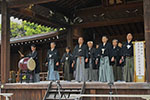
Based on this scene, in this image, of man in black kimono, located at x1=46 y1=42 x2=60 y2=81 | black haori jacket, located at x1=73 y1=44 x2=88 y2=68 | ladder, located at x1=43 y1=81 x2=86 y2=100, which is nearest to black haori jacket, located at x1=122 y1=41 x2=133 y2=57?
black haori jacket, located at x1=73 y1=44 x2=88 y2=68

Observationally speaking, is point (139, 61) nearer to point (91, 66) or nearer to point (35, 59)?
point (91, 66)

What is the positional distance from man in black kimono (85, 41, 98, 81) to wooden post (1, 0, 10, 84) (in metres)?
2.73

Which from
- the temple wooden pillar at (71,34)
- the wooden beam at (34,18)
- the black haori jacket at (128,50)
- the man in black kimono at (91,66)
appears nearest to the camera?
the black haori jacket at (128,50)

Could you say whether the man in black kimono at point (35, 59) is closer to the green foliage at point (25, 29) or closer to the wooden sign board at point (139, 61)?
the wooden sign board at point (139, 61)

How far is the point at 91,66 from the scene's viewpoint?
8.71 metres

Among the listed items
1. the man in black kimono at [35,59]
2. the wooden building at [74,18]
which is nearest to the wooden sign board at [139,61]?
the wooden building at [74,18]

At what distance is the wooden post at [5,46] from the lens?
8.17 m

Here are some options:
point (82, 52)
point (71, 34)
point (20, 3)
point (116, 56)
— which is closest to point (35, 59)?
point (82, 52)

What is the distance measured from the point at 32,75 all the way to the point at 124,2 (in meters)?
5.00

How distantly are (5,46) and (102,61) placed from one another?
3.34m

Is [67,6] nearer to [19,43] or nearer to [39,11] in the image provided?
[39,11]

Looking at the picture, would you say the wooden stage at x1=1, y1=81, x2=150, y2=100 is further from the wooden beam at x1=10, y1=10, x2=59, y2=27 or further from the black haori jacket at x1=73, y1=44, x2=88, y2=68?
the wooden beam at x1=10, y1=10, x2=59, y2=27

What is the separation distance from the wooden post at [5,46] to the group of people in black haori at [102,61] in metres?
1.60

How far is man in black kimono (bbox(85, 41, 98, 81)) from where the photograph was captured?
8.41 metres
